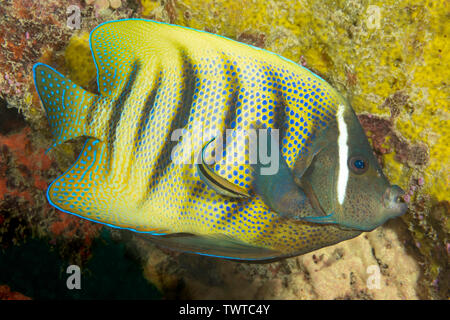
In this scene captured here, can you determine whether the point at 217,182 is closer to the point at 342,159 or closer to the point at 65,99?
the point at 342,159

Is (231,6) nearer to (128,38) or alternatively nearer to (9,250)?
(128,38)

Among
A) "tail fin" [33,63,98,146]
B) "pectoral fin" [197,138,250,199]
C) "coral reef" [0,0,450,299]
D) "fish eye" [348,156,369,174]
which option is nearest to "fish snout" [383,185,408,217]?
"fish eye" [348,156,369,174]

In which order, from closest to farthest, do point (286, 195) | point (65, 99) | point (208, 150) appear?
point (286, 195) → point (208, 150) → point (65, 99)

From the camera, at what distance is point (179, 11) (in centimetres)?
209

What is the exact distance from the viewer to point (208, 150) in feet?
3.86

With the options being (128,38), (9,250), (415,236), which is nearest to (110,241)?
(9,250)

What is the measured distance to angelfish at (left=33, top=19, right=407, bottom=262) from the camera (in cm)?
109

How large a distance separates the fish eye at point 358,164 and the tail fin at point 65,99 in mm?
1086

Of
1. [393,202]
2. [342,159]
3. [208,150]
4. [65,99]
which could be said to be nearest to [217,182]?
[208,150]

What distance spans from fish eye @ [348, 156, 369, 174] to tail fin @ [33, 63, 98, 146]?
1086mm

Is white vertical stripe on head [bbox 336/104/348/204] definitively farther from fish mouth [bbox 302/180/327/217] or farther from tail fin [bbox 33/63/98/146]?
tail fin [bbox 33/63/98/146]

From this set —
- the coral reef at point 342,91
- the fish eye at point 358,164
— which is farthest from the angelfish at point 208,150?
the coral reef at point 342,91

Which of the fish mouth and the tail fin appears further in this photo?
the tail fin

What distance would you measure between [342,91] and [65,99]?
1.63 m
